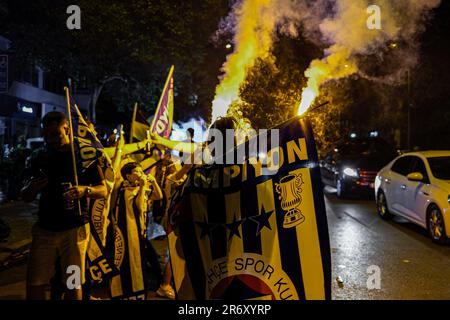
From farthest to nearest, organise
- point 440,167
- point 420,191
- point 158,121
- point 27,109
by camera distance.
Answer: point 27,109 < point 440,167 < point 420,191 < point 158,121

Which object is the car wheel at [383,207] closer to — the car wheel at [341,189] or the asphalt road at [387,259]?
the asphalt road at [387,259]

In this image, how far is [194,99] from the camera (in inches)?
1001

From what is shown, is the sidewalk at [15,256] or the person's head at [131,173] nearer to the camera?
the person's head at [131,173]

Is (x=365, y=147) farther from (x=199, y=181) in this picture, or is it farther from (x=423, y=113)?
(x=199, y=181)

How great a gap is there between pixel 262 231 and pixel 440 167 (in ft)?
21.1

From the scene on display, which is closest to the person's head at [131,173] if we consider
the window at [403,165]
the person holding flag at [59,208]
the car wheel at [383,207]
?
the person holding flag at [59,208]

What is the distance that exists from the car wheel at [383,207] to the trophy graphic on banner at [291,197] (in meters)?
7.42

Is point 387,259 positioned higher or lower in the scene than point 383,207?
lower

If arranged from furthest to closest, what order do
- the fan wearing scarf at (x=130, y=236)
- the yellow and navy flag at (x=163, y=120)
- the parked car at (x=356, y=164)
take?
1. the parked car at (x=356, y=164)
2. the yellow and navy flag at (x=163, y=120)
3. the fan wearing scarf at (x=130, y=236)

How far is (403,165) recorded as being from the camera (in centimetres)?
978

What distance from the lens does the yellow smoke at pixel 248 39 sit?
8.62 m

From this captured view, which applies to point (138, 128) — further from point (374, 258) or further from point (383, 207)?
point (383, 207)

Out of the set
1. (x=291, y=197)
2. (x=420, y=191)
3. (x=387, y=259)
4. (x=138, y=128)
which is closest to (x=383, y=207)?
(x=420, y=191)
